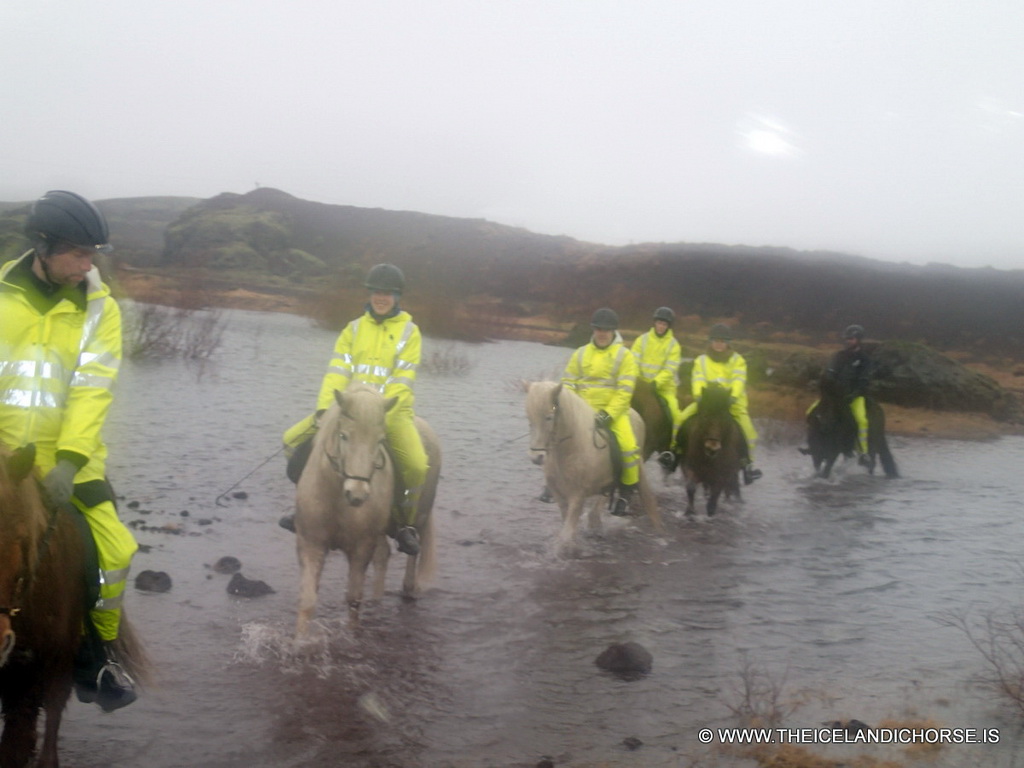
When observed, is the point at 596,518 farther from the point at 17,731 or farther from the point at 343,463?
the point at 17,731

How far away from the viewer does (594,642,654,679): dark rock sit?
6262 millimetres

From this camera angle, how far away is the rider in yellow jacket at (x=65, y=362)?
3.58 m

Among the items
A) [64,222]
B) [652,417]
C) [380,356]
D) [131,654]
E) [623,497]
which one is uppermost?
[64,222]

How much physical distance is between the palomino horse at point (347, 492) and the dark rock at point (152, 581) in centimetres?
164

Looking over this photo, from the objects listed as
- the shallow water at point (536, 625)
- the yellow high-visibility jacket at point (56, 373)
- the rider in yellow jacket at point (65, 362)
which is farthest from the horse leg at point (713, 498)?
the yellow high-visibility jacket at point (56, 373)

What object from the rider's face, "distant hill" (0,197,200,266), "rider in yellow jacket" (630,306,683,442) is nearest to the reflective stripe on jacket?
"rider in yellow jacket" (630,306,683,442)

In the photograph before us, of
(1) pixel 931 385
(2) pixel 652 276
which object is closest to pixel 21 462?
(1) pixel 931 385

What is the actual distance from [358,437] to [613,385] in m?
4.65

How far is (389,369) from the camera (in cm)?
674

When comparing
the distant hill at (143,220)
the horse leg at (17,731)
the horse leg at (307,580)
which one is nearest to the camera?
the horse leg at (17,731)

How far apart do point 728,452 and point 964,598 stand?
3.20 meters

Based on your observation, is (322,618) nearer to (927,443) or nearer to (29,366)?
(29,366)

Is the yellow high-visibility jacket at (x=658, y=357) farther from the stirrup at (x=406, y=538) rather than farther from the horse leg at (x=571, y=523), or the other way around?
the stirrup at (x=406, y=538)

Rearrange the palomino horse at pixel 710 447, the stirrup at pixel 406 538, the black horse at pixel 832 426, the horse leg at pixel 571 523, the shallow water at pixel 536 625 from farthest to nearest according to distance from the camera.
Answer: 1. the black horse at pixel 832 426
2. the palomino horse at pixel 710 447
3. the horse leg at pixel 571 523
4. the stirrup at pixel 406 538
5. the shallow water at pixel 536 625
